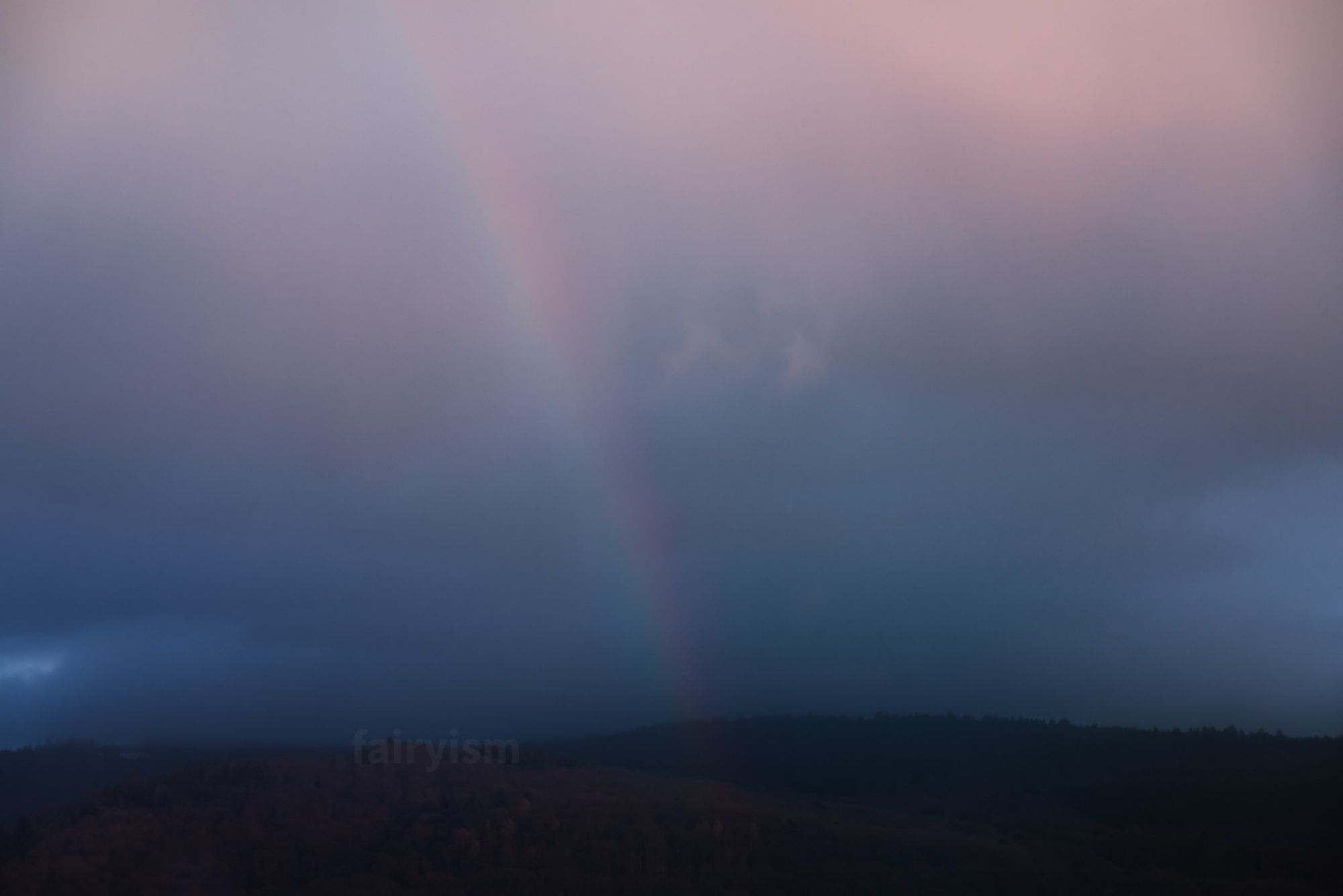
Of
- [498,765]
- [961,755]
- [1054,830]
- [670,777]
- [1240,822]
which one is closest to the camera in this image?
[1054,830]

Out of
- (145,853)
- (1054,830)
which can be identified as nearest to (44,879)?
(145,853)

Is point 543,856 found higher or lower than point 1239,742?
lower

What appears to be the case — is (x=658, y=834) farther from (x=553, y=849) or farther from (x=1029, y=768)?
(x=1029, y=768)

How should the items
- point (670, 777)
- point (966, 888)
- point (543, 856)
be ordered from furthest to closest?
point (670, 777), point (543, 856), point (966, 888)

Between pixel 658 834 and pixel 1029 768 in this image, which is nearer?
pixel 658 834

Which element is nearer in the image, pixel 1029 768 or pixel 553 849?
pixel 553 849

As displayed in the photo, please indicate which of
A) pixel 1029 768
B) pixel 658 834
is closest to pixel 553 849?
pixel 658 834

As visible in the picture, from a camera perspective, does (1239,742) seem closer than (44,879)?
No

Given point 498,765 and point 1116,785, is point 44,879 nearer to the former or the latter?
point 498,765
